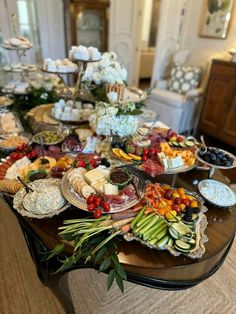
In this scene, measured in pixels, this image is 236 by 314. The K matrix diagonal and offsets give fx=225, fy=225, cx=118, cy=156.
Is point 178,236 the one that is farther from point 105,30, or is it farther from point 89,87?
point 105,30

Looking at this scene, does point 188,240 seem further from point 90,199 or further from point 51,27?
point 51,27

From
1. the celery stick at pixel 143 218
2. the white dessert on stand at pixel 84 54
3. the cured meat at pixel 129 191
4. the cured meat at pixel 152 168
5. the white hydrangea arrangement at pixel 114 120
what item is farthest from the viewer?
the white dessert on stand at pixel 84 54

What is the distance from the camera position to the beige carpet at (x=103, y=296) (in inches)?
54.3

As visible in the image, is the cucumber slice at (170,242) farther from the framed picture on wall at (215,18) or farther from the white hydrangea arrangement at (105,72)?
the framed picture on wall at (215,18)

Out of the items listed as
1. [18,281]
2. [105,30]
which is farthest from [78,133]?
[105,30]

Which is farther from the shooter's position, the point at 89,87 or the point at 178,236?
the point at 89,87

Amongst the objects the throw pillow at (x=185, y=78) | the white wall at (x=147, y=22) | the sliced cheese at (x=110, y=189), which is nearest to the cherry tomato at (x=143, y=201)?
the sliced cheese at (x=110, y=189)

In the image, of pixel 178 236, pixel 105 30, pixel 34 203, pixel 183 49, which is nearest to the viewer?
pixel 178 236

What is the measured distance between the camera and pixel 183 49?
3.91 metres

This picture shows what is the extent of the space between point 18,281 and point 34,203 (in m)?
0.86

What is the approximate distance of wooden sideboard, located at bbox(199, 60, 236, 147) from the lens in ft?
9.80

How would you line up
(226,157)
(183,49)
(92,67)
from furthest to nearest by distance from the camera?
(183,49)
(92,67)
(226,157)

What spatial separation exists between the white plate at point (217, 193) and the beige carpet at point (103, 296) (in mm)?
745

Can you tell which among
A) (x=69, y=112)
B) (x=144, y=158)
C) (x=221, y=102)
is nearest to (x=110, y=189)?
(x=144, y=158)
